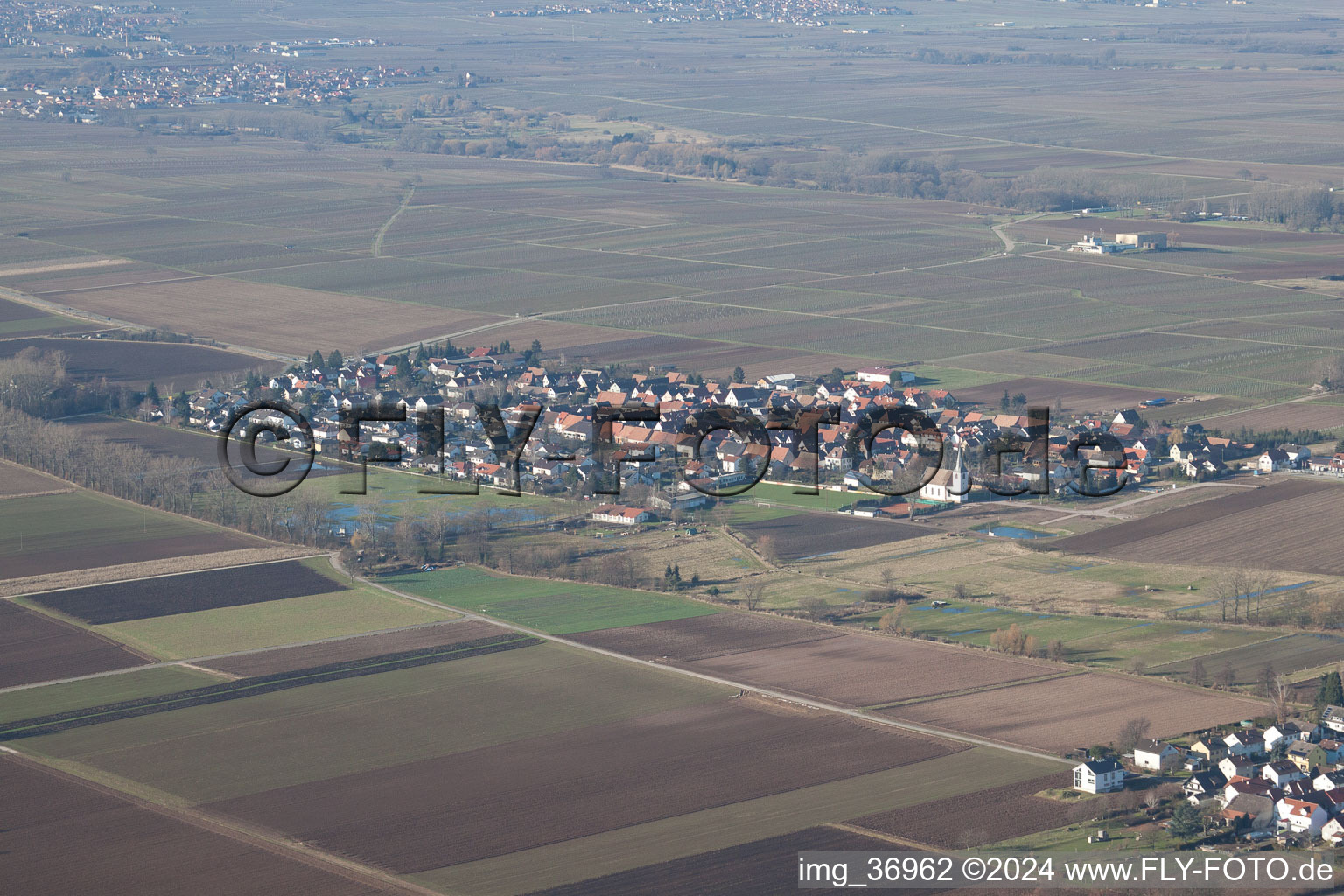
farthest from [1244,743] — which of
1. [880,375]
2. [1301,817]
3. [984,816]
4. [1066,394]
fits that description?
[880,375]

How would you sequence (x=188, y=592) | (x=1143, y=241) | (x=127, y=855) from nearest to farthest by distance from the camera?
(x=127, y=855)
(x=188, y=592)
(x=1143, y=241)

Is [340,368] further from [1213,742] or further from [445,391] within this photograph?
[1213,742]

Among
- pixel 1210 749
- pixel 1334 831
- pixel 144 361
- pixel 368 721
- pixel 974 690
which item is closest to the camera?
pixel 1334 831

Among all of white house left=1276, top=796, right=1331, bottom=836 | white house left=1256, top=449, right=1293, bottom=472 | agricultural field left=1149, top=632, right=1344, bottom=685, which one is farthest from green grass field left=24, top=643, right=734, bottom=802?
white house left=1256, top=449, right=1293, bottom=472

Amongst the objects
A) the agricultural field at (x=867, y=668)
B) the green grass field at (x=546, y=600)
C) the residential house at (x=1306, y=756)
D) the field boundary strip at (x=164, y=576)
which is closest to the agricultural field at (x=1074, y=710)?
the agricultural field at (x=867, y=668)

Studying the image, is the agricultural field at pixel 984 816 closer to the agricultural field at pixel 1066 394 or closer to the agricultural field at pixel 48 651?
the agricultural field at pixel 48 651

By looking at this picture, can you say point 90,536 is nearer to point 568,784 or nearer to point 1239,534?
point 568,784

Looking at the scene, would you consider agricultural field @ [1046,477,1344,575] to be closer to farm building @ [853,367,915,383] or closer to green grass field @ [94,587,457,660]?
green grass field @ [94,587,457,660]
